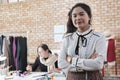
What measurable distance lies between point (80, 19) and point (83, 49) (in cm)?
22

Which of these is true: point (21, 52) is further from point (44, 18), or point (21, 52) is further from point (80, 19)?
point (80, 19)

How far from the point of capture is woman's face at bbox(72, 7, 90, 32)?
5.77 feet

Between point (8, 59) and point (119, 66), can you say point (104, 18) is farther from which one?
point (8, 59)

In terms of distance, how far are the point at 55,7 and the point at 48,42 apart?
3.00ft

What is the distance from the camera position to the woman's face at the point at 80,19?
1.76 meters

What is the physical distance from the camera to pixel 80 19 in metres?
1.76

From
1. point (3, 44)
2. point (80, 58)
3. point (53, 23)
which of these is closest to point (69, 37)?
point (80, 58)

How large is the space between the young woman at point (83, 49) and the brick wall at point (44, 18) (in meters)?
3.67

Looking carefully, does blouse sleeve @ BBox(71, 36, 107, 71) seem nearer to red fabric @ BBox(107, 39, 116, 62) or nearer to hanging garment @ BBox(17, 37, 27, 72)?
red fabric @ BBox(107, 39, 116, 62)

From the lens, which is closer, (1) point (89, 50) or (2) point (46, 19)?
(1) point (89, 50)

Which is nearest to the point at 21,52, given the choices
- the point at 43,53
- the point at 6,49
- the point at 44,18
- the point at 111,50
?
the point at 6,49

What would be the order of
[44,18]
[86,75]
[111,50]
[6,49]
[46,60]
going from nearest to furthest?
[86,75]
[46,60]
[111,50]
[6,49]
[44,18]

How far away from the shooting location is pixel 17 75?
3.43 meters

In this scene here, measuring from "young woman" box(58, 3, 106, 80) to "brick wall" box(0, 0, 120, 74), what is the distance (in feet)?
12.0
